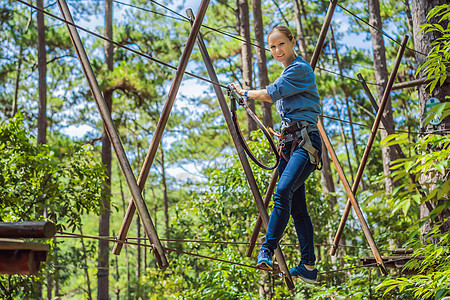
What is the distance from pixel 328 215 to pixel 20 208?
4033 mm

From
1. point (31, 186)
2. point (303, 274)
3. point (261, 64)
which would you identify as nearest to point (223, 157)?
point (261, 64)

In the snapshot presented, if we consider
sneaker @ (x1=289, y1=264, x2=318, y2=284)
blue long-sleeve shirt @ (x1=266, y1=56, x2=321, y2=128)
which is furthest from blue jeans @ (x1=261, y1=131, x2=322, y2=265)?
sneaker @ (x1=289, y1=264, x2=318, y2=284)

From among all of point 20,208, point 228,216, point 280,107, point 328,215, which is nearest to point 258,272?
point 228,216

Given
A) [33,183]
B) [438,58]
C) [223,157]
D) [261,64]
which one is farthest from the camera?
[223,157]

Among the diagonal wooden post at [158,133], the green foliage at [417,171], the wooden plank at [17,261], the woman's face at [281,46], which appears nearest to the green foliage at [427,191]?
the green foliage at [417,171]

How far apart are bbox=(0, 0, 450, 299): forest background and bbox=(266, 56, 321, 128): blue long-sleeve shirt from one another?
512 millimetres

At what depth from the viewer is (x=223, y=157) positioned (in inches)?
429

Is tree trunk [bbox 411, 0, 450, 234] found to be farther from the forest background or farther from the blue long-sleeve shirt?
the blue long-sleeve shirt

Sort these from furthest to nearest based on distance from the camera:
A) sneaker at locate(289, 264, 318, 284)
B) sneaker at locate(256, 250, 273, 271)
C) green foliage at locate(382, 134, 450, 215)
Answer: sneaker at locate(289, 264, 318, 284)
sneaker at locate(256, 250, 273, 271)
green foliage at locate(382, 134, 450, 215)

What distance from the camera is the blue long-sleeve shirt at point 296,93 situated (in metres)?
2.57

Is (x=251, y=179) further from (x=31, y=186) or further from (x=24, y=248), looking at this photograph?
(x=31, y=186)

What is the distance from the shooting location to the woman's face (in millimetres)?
2645

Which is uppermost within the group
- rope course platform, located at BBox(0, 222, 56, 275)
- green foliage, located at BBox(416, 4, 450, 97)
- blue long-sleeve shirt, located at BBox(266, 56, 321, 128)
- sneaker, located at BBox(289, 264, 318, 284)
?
green foliage, located at BBox(416, 4, 450, 97)

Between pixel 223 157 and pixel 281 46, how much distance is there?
8.28 metres
